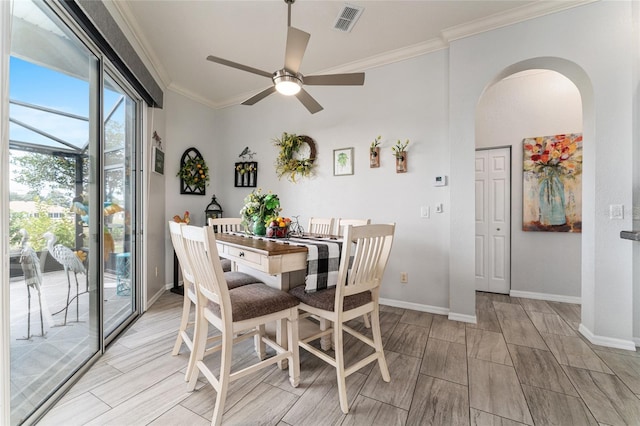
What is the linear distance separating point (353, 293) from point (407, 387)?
67cm

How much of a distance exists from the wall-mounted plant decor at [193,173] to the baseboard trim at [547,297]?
4471 millimetres

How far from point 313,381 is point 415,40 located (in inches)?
126

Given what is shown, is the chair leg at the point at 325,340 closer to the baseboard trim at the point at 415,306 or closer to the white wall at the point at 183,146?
the baseboard trim at the point at 415,306

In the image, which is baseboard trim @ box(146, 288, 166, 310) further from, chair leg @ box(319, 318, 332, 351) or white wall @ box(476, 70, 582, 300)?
white wall @ box(476, 70, 582, 300)

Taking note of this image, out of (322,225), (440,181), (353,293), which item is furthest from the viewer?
(322,225)

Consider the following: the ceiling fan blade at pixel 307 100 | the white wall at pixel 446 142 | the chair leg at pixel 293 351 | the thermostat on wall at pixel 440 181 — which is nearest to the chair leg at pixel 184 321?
the chair leg at pixel 293 351

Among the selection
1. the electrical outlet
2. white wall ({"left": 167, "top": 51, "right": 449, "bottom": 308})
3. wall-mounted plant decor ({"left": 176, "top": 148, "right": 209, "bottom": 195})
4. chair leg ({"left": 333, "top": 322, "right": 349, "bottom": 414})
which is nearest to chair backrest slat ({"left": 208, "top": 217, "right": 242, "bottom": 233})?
white wall ({"left": 167, "top": 51, "right": 449, "bottom": 308})

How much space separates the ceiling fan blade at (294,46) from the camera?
1596 mm

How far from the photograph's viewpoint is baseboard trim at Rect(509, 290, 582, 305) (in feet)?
Answer: 9.88

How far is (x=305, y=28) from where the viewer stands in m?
2.48

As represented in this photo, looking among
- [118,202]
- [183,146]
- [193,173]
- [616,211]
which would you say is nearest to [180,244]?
[118,202]

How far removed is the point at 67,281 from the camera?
1690 millimetres

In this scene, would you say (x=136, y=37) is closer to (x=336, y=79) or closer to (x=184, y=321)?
(x=336, y=79)

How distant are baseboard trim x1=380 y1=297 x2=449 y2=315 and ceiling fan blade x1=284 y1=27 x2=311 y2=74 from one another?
2505mm
